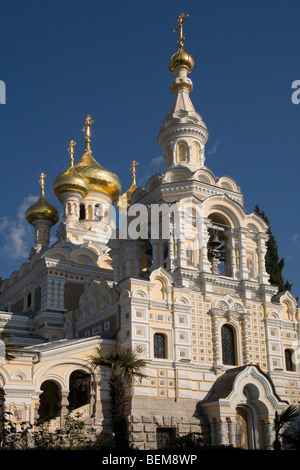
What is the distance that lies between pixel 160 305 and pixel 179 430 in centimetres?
390

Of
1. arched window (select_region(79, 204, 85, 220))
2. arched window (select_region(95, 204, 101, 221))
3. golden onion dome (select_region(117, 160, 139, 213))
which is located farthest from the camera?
golden onion dome (select_region(117, 160, 139, 213))

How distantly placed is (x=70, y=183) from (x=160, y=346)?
13777mm

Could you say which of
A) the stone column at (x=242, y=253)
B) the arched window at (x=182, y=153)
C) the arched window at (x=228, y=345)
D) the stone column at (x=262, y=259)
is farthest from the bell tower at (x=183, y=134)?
the arched window at (x=228, y=345)

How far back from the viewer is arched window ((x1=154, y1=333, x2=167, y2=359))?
20.1m

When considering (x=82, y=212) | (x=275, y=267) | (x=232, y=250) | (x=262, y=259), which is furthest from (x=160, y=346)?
(x=82, y=212)

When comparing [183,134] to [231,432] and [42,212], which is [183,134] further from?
[231,432]

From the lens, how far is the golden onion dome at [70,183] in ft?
105

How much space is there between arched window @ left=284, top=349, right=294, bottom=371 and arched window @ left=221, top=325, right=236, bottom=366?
8.24ft

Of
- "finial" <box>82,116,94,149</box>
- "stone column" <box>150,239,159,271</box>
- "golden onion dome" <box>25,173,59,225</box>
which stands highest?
"finial" <box>82,116,94,149</box>

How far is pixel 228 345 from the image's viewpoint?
72.1 feet

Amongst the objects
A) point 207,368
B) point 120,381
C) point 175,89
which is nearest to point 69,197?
point 175,89

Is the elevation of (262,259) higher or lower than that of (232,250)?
lower

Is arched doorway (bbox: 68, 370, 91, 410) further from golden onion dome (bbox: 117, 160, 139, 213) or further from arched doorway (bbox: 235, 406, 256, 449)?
golden onion dome (bbox: 117, 160, 139, 213)

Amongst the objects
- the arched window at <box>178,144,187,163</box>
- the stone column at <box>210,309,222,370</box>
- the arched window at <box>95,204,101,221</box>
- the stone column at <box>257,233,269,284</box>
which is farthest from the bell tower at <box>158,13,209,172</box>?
the arched window at <box>95,204,101,221</box>
